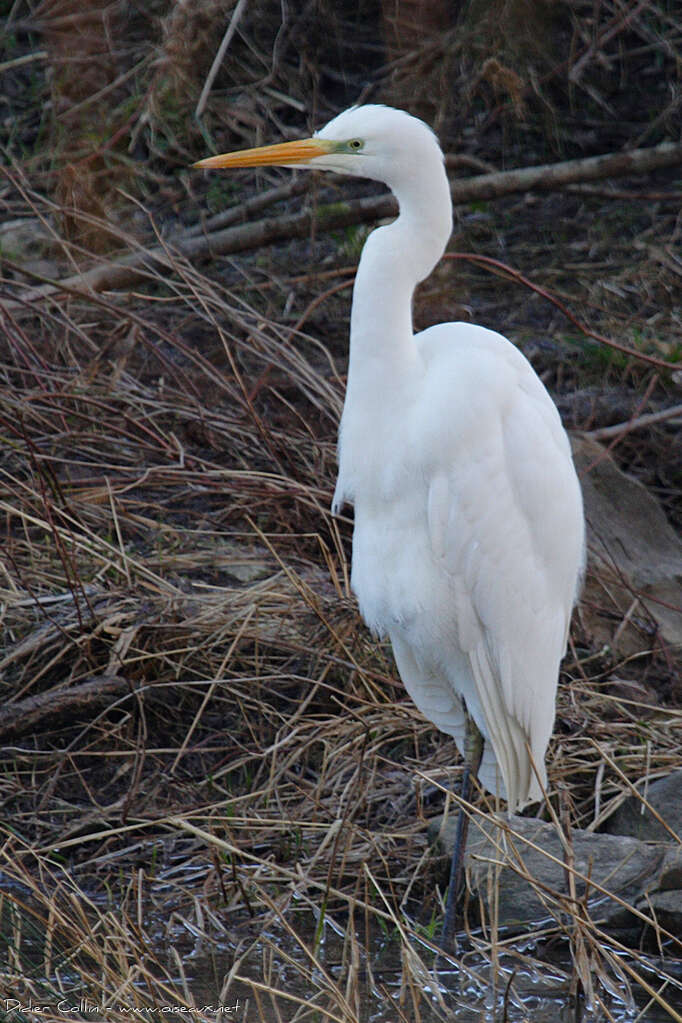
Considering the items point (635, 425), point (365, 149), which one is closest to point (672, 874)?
point (365, 149)

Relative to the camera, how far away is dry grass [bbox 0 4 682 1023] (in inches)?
95.3

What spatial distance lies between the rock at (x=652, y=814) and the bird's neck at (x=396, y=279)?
1.06 meters

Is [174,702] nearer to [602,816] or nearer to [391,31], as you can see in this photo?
[602,816]

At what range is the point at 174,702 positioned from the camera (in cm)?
333

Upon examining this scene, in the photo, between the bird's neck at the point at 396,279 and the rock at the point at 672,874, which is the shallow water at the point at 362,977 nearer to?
the rock at the point at 672,874

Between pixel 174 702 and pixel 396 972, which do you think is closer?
pixel 396 972

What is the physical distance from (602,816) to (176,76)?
4.26m

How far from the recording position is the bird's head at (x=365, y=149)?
8.20 ft

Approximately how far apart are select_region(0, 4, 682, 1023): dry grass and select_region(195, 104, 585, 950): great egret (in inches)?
11.5

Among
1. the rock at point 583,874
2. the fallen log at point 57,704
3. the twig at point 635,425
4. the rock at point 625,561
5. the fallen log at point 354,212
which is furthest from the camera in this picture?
the fallen log at point 354,212

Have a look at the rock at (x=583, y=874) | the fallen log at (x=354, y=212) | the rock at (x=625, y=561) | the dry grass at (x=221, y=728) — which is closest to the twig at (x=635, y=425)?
the rock at (x=625, y=561)

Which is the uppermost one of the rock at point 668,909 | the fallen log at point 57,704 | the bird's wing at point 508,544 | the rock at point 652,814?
the bird's wing at point 508,544

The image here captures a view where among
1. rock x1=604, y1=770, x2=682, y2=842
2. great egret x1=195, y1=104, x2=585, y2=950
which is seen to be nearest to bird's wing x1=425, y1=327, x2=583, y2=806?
great egret x1=195, y1=104, x2=585, y2=950

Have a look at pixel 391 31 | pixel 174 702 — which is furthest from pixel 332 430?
pixel 391 31
